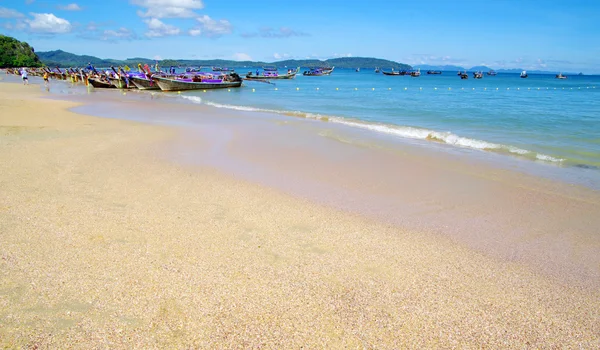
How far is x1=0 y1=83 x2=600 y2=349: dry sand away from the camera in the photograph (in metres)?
3.23

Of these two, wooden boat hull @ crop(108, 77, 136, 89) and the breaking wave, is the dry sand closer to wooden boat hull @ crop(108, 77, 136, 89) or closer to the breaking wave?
the breaking wave

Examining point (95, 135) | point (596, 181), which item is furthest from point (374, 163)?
point (95, 135)

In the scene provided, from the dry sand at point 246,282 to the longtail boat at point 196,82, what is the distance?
32.4 meters

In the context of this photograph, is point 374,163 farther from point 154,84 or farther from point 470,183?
point 154,84

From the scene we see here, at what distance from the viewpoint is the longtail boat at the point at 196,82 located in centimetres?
3669

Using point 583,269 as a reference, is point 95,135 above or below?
above

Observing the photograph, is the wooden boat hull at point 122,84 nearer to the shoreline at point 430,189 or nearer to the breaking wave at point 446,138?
the breaking wave at point 446,138

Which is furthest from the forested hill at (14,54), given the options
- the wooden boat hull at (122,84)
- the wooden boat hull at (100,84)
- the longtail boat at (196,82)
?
the longtail boat at (196,82)

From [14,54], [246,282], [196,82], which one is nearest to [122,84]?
[196,82]

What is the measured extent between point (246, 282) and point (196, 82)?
3820cm

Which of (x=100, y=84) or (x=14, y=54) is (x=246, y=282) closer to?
(x=100, y=84)

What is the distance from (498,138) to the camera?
1436 cm

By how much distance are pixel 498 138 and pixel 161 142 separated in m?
12.0

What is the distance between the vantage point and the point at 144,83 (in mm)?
37531
